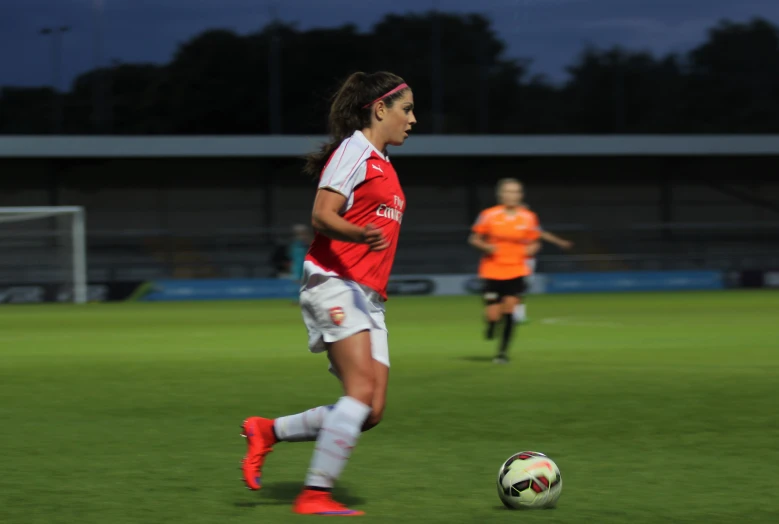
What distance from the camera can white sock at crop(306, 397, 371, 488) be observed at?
4699 millimetres

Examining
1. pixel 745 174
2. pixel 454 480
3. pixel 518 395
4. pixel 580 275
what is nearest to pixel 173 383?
pixel 518 395

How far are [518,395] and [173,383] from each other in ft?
10.5

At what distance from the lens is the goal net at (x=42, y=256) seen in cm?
3052

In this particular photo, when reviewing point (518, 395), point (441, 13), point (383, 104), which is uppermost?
point (441, 13)

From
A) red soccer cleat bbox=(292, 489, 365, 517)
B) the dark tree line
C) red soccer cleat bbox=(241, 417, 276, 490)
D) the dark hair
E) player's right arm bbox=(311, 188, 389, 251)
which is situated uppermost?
the dark tree line

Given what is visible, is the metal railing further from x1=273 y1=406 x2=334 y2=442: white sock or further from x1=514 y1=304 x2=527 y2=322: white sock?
x1=273 y1=406 x2=334 y2=442: white sock

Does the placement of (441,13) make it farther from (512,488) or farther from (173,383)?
(512,488)

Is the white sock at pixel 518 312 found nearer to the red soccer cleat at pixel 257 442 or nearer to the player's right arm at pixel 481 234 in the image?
the player's right arm at pixel 481 234

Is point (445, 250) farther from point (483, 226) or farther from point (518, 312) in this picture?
point (483, 226)

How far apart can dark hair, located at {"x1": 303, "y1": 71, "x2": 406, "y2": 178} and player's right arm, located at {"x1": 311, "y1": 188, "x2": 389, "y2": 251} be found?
305 millimetres

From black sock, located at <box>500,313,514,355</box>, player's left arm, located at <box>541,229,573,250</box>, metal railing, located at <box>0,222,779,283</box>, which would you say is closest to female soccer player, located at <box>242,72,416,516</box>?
black sock, located at <box>500,313,514,355</box>

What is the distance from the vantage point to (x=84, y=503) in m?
5.23

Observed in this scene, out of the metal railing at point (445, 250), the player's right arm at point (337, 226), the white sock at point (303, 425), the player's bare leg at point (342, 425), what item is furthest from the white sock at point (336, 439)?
the metal railing at point (445, 250)

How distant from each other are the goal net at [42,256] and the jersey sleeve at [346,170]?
26215mm
